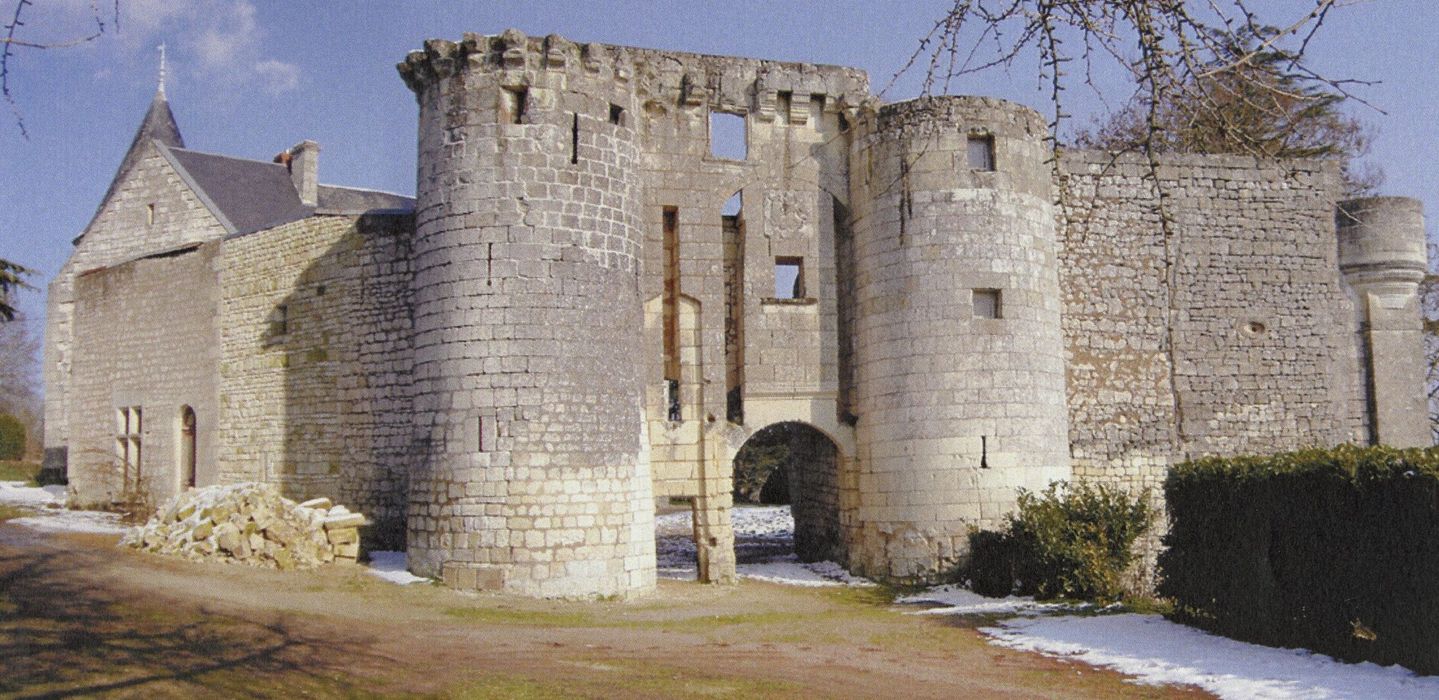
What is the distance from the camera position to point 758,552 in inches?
733

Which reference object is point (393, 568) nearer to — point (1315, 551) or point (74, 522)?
point (74, 522)

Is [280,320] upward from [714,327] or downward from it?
upward

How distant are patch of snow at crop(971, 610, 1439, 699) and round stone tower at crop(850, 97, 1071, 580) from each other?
9.91 feet

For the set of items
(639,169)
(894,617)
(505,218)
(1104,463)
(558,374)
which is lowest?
(894,617)

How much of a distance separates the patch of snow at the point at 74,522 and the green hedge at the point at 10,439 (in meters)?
14.7

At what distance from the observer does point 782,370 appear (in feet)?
51.2

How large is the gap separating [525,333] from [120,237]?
15.3 m

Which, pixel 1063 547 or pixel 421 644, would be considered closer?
pixel 421 644

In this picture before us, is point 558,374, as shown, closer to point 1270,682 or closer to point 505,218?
point 505,218

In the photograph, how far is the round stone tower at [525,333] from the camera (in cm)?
1254

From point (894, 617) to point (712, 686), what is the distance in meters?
4.55

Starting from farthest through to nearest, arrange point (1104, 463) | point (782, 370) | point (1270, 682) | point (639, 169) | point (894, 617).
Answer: point (1104, 463), point (782, 370), point (639, 169), point (894, 617), point (1270, 682)

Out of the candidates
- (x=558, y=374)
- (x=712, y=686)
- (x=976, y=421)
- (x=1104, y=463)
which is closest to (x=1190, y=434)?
(x=1104, y=463)

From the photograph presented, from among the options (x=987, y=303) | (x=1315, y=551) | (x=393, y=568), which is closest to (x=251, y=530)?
(x=393, y=568)
